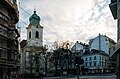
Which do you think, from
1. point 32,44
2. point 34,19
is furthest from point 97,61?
point 34,19

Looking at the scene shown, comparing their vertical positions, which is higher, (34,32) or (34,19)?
(34,19)

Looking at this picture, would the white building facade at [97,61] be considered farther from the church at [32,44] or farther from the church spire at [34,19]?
the church spire at [34,19]

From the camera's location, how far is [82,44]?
12788 centimetres

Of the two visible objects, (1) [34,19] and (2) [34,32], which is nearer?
(1) [34,19]

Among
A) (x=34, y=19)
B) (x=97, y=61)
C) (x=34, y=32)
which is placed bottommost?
(x=97, y=61)

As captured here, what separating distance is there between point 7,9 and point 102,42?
88.8 meters

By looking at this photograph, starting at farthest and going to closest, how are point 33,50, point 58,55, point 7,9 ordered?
point 33,50 < point 58,55 < point 7,9

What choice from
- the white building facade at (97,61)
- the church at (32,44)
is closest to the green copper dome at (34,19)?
the church at (32,44)

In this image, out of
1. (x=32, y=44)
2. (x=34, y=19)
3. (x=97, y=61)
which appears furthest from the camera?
(x=97, y=61)

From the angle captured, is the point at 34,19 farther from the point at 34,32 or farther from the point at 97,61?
the point at 97,61

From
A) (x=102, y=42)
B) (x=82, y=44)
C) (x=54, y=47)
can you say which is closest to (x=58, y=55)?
(x=54, y=47)

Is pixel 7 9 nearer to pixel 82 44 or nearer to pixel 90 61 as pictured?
pixel 90 61

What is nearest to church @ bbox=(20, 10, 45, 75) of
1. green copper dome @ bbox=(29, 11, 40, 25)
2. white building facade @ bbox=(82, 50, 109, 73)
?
green copper dome @ bbox=(29, 11, 40, 25)

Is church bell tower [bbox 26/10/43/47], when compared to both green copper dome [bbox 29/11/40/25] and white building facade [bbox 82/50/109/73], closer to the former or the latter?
green copper dome [bbox 29/11/40/25]
